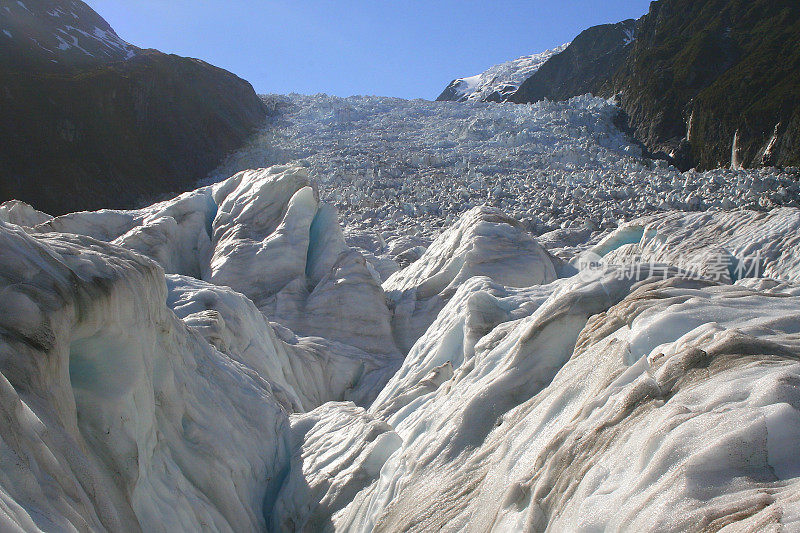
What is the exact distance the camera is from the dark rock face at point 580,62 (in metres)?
51.7

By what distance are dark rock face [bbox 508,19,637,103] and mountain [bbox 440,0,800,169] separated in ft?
31.4

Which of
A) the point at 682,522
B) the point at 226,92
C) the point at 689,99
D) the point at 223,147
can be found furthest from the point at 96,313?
the point at 226,92

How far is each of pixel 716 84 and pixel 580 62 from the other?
29718 mm

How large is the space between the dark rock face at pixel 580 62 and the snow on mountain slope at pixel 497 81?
15.2ft

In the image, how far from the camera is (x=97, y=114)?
1145 inches

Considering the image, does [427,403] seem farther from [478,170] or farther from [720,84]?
[720,84]

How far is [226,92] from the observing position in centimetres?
4241

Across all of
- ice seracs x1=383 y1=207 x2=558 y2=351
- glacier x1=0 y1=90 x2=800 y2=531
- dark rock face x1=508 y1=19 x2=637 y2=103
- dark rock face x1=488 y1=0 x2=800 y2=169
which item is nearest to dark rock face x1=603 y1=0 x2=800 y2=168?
dark rock face x1=488 y1=0 x2=800 y2=169

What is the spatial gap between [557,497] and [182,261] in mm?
9740

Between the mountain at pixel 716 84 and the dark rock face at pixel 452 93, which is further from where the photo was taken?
the dark rock face at pixel 452 93

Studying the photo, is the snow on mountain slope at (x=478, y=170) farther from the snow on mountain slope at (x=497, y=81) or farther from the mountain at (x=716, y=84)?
the snow on mountain slope at (x=497, y=81)

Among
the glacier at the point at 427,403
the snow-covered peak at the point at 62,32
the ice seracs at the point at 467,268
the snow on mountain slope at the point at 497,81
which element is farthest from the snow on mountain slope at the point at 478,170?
the snow on mountain slope at the point at 497,81

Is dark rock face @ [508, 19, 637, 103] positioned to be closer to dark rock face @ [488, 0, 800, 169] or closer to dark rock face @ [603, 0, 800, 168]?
dark rock face @ [488, 0, 800, 169]

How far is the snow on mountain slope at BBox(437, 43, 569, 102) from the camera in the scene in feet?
208
